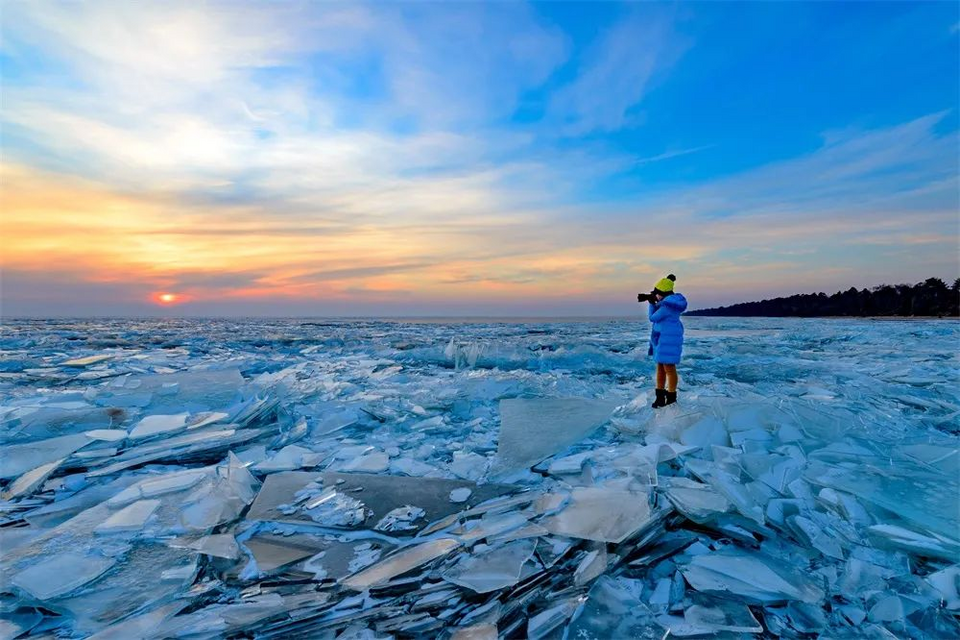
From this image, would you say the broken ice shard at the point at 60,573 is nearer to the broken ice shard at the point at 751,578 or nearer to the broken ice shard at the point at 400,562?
the broken ice shard at the point at 400,562

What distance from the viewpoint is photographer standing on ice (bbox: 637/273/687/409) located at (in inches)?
188

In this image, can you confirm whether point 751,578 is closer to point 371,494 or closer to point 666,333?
point 371,494

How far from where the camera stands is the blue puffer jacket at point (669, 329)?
15.7 ft

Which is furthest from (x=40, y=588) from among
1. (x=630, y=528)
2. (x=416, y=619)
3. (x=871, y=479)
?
(x=871, y=479)

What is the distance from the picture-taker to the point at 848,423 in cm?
362

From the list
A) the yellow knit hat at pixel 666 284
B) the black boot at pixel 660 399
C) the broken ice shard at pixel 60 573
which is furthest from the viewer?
the yellow knit hat at pixel 666 284

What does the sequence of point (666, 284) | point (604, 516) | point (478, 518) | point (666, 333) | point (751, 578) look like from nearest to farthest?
point (751, 578) → point (604, 516) → point (478, 518) → point (666, 333) → point (666, 284)


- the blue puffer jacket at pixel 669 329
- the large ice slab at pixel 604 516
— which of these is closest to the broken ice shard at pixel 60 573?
the large ice slab at pixel 604 516

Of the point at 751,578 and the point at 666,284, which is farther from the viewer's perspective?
the point at 666,284

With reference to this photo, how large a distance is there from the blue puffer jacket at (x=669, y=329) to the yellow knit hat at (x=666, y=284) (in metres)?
0.10

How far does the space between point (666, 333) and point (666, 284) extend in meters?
0.56

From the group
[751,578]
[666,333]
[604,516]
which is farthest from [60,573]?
[666,333]

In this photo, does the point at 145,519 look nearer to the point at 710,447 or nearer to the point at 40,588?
the point at 40,588

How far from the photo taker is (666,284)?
4977 millimetres
